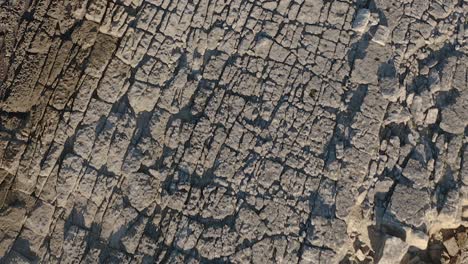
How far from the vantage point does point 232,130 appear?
4082 mm

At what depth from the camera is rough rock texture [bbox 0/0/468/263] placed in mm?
3961

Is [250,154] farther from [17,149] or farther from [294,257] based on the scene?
[17,149]

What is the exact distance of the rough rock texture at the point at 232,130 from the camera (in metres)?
3.96

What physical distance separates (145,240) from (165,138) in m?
0.76

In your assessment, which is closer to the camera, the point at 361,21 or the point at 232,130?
the point at 232,130

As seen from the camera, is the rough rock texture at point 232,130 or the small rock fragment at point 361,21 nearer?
the rough rock texture at point 232,130

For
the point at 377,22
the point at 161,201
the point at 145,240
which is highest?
the point at 377,22

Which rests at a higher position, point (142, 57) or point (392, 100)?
point (392, 100)

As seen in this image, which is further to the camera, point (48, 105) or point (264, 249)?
point (48, 105)

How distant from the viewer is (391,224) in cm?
397

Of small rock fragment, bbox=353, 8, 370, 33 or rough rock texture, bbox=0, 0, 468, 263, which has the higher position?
small rock fragment, bbox=353, 8, 370, 33

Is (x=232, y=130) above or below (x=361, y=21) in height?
below

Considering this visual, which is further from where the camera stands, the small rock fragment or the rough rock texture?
the small rock fragment

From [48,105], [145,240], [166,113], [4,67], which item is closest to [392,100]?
[166,113]
